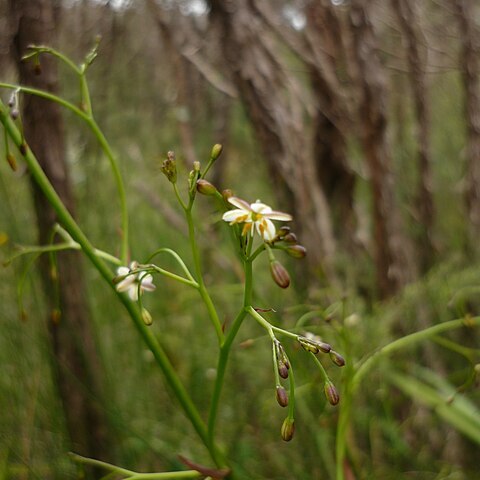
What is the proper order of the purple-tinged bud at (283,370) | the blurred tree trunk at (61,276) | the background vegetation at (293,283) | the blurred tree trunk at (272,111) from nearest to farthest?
the purple-tinged bud at (283,370) → the blurred tree trunk at (61,276) → the background vegetation at (293,283) → the blurred tree trunk at (272,111)

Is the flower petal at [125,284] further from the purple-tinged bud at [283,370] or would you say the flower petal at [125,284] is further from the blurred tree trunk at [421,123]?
the blurred tree trunk at [421,123]

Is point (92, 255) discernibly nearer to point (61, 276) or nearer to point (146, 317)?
point (146, 317)

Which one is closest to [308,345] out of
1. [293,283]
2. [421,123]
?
[293,283]

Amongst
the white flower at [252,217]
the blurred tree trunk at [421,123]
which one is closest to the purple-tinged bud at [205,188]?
the white flower at [252,217]

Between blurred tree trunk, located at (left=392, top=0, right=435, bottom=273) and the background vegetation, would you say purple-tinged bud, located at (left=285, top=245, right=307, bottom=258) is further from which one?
blurred tree trunk, located at (left=392, top=0, right=435, bottom=273)

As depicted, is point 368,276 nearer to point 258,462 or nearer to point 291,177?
point 291,177

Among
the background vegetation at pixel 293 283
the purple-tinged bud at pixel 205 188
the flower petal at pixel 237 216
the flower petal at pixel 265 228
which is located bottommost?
the background vegetation at pixel 293 283
